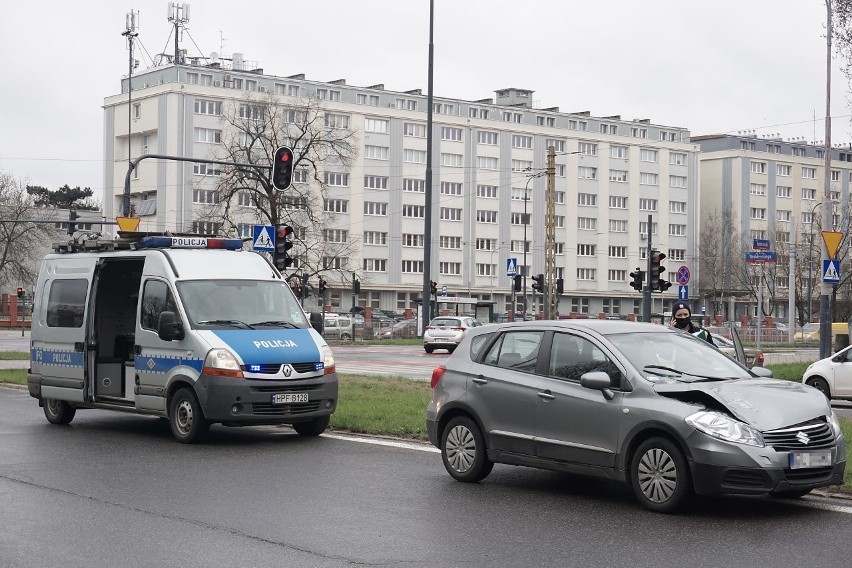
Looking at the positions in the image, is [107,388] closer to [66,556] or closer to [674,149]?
[66,556]

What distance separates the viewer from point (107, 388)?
17016 millimetres

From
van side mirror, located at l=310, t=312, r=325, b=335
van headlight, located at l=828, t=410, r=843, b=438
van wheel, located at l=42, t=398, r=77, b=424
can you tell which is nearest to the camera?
van headlight, located at l=828, t=410, r=843, b=438

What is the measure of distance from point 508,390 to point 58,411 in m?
8.96

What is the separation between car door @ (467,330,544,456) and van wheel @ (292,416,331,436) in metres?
4.47

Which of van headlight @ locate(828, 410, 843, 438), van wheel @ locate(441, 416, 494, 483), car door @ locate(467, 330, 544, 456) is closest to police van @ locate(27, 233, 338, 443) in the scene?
van wheel @ locate(441, 416, 494, 483)

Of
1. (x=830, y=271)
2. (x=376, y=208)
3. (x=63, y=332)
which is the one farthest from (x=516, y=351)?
(x=376, y=208)

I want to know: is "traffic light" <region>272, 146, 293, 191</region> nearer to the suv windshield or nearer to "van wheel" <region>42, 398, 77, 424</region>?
"van wheel" <region>42, 398, 77, 424</region>

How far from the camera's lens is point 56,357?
57.5 feet

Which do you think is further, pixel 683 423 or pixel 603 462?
pixel 603 462

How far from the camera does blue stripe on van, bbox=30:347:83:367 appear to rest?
17062 mm

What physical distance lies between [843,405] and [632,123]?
315 feet

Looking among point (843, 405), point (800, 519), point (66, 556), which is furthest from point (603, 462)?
point (843, 405)

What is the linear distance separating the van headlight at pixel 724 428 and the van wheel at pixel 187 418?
7190 millimetres

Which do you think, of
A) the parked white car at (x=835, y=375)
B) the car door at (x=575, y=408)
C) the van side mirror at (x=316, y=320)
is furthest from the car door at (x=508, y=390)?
the parked white car at (x=835, y=375)
